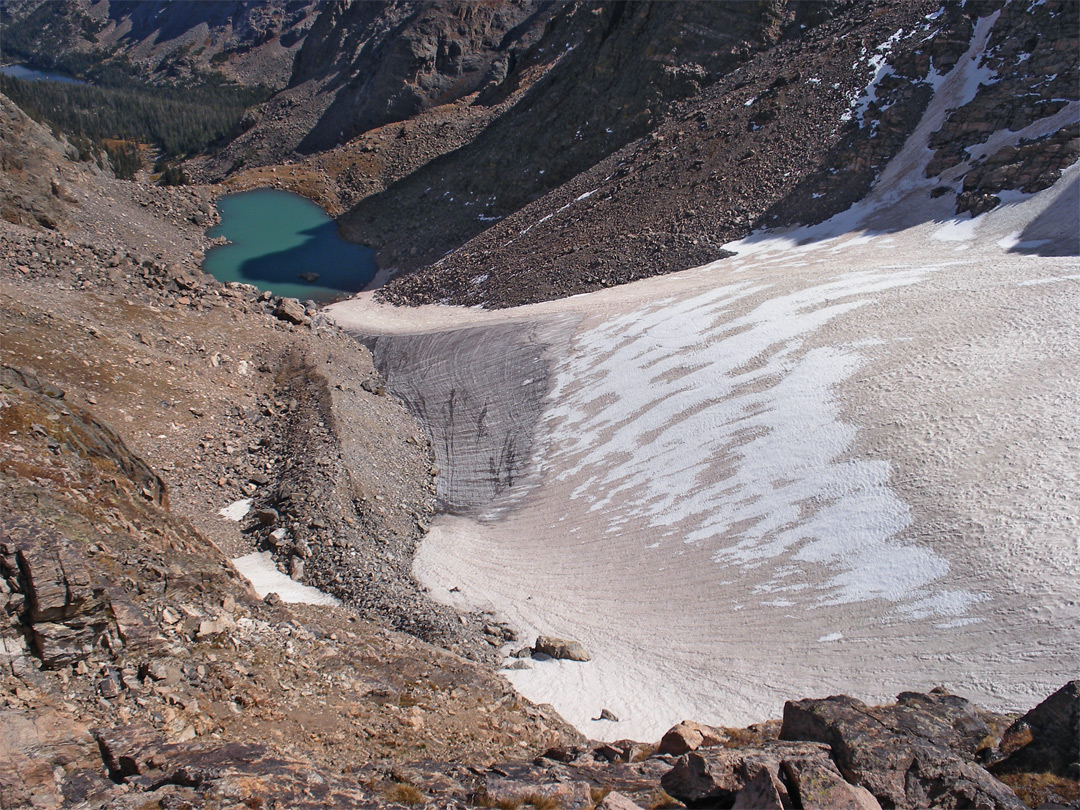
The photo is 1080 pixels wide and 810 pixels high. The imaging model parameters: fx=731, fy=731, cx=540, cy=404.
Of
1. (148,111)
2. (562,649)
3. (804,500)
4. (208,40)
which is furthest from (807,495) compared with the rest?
(208,40)

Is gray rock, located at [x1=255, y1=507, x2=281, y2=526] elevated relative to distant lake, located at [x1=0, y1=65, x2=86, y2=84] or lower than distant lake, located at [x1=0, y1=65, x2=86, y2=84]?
lower

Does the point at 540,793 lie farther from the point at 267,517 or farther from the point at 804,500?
the point at 267,517

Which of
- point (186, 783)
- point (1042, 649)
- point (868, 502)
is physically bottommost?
point (1042, 649)

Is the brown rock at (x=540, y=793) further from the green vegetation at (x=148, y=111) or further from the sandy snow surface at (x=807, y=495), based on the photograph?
the green vegetation at (x=148, y=111)

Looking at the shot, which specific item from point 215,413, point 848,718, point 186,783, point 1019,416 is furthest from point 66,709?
point 1019,416

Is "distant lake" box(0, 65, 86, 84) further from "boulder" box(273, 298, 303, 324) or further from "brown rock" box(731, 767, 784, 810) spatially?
"brown rock" box(731, 767, 784, 810)

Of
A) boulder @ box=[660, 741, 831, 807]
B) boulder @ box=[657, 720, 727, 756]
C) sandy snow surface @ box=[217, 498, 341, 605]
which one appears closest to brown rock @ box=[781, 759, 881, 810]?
boulder @ box=[660, 741, 831, 807]

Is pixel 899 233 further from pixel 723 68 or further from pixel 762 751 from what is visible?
pixel 762 751
